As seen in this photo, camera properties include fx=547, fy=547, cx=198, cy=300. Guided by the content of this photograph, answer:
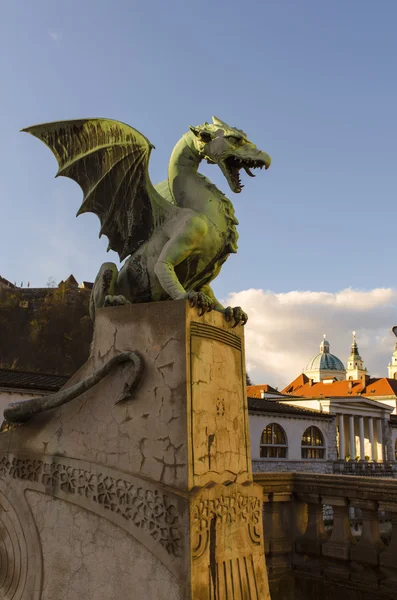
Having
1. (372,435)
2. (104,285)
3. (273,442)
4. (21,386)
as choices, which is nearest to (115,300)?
(104,285)

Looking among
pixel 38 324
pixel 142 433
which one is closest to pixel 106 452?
pixel 142 433

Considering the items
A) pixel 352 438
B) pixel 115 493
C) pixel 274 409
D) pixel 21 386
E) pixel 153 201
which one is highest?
pixel 153 201

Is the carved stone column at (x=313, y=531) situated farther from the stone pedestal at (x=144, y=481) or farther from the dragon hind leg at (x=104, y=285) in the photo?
the dragon hind leg at (x=104, y=285)

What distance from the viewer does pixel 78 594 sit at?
3840 millimetres

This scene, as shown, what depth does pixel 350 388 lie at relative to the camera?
60688 mm

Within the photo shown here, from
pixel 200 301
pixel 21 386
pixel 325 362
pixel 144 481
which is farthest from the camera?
pixel 325 362

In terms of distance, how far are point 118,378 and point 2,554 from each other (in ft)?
5.59

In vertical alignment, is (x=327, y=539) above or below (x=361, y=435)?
below

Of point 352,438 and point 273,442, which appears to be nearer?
point 273,442

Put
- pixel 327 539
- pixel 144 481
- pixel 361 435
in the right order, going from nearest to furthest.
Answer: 1. pixel 144 481
2. pixel 327 539
3. pixel 361 435

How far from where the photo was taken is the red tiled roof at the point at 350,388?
5894 cm

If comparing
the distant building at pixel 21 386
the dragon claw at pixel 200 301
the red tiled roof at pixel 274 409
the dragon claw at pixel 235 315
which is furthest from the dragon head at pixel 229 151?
the red tiled roof at pixel 274 409

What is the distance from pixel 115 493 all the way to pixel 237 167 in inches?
112

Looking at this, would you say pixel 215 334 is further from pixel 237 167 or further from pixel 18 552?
pixel 18 552
